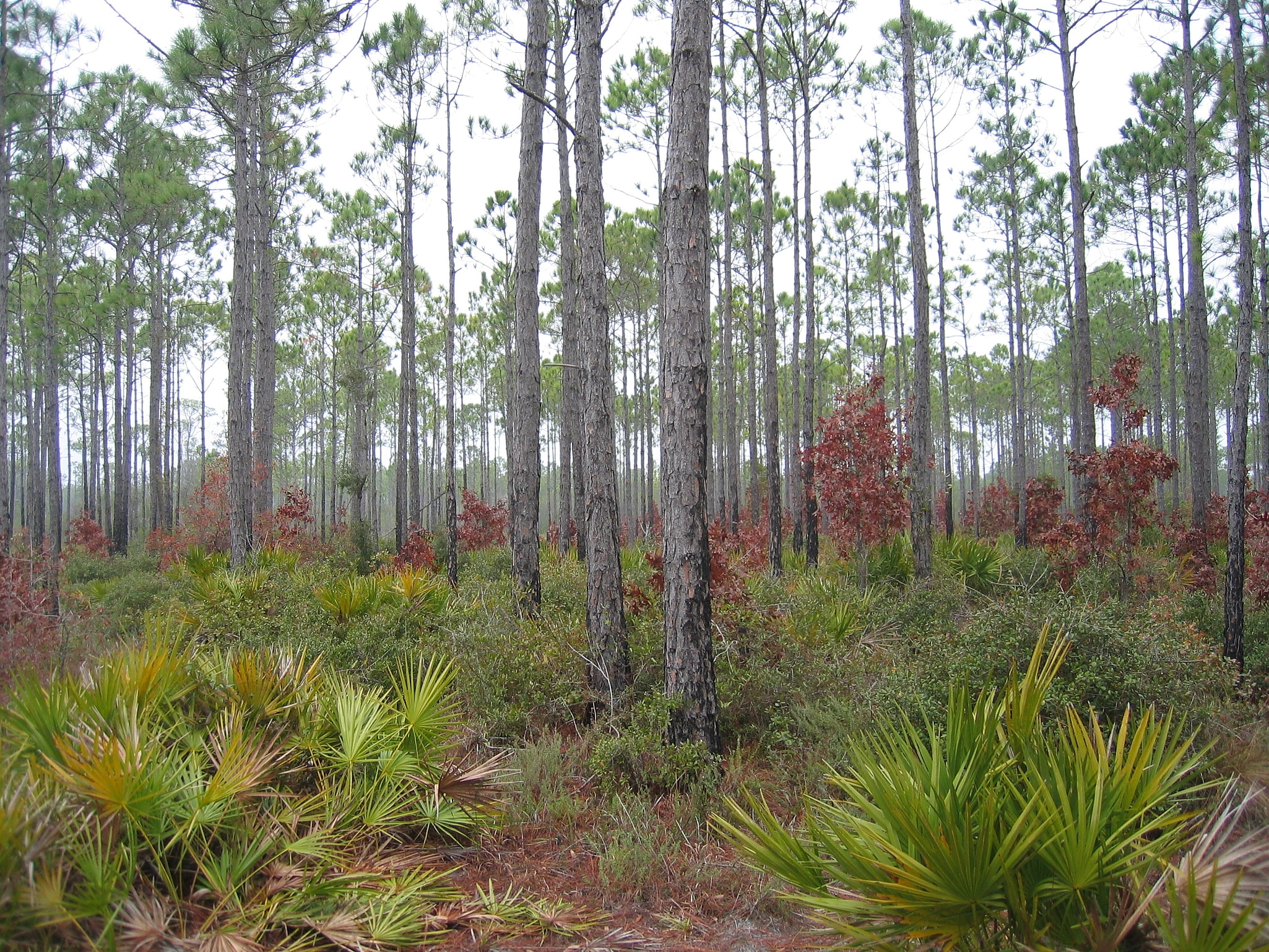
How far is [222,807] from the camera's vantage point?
331 centimetres

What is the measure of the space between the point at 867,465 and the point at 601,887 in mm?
9174

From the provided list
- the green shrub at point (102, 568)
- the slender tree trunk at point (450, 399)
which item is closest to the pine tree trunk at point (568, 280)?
the slender tree trunk at point (450, 399)

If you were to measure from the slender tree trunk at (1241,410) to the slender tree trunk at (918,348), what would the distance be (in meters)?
4.07

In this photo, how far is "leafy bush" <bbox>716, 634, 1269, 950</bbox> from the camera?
237cm

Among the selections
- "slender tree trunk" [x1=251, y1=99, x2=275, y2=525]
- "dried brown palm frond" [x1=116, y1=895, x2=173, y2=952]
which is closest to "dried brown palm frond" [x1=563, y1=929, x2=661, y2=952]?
"dried brown palm frond" [x1=116, y1=895, x2=173, y2=952]

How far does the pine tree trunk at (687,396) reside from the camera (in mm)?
5297

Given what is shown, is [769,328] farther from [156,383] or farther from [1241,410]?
[156,383]

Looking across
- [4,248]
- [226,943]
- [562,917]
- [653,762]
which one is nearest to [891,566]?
[653,762]

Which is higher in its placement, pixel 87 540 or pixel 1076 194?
pixel 1076 194

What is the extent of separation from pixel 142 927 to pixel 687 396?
4.04 metres

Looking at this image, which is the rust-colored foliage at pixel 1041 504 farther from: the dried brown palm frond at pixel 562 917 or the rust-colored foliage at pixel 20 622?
the rust-colored foliage at pixel 20 622

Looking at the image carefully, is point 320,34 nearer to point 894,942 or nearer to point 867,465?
point 894,942

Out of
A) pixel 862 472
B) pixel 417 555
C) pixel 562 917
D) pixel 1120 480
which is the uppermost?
pixel 862 472

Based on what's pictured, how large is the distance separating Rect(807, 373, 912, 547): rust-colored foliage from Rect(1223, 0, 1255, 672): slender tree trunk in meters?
4.63
